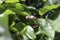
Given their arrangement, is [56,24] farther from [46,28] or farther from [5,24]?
[5,24]

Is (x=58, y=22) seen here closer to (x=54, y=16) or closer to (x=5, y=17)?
(x=54, y=16)

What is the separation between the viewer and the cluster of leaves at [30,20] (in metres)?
0.81

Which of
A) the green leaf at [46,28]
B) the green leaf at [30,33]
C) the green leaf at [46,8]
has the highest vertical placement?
the green leaf at [46,8]

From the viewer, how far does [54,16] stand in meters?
Result: 0.86

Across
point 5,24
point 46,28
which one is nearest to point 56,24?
point 46,28

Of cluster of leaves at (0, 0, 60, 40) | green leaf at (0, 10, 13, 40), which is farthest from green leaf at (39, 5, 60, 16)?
green leaf at (0, 10, 13, 40)

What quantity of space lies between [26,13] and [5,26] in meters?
0.10

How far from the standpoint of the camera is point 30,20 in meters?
0.85

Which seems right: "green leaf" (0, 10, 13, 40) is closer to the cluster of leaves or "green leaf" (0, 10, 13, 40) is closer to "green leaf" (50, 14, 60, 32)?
the cluster of leaves

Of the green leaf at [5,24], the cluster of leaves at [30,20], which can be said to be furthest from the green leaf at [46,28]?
the green leaf at [5,24]

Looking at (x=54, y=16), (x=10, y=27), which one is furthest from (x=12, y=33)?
(x=54, y=16)

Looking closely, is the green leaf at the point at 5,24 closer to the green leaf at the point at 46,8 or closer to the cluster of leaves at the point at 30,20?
the cluster of leaves at the point at 30,20

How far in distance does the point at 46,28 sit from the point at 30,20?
0.07m

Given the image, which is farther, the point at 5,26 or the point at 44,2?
the point at 44,2
